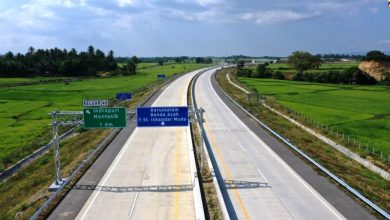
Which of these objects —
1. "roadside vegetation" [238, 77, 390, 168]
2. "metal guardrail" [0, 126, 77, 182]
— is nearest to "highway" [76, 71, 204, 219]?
"metal guardrail" [0, 126, 77, 182]

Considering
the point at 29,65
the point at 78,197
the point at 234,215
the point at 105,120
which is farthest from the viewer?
the point at 29,65

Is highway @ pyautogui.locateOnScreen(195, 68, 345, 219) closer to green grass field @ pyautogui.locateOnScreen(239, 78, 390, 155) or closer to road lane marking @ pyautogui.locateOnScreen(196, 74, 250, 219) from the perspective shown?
road lane marking @ pyautogui.locateOnScreen(196, 74, 250, 219)

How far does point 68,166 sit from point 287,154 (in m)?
18.2

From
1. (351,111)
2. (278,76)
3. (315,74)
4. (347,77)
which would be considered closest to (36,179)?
(351,111)

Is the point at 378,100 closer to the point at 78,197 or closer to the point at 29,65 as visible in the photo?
the point at 78,197

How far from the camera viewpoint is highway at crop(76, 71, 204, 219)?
24250mm

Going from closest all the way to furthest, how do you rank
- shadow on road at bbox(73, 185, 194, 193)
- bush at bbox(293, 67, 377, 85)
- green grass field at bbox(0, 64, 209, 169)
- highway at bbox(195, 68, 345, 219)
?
highway at bbox(195, 68, 345, 219)
shadow on road at bbox(73, 185, 194, 193)
green grass field at bbox(0, 64, 209, 169)
bush at bbox(293, 67, 377, 85)

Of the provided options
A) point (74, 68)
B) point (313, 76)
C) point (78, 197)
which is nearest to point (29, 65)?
point (74, 68)

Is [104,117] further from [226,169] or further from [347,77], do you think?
[347,77]

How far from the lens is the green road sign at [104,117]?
30.9 meters

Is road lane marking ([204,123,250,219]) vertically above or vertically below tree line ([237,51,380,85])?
below

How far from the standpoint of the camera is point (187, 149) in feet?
128

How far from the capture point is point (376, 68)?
143m

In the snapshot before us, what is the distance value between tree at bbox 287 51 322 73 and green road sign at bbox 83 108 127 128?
151 m
